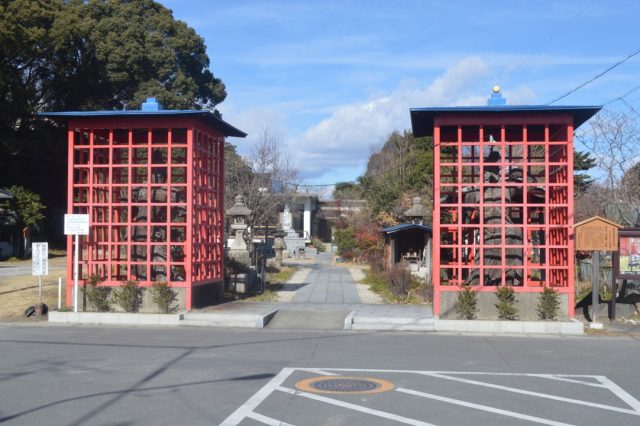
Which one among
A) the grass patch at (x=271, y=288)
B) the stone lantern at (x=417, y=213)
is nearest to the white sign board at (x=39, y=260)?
the grass patch at (x=271, y=288)

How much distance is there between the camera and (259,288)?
2477cm

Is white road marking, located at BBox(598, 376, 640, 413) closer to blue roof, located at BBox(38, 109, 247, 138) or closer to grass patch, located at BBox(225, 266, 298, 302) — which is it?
blue roof, located at BBox(38, 109, 247, 138)

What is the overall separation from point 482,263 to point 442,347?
→ 13.0 feet

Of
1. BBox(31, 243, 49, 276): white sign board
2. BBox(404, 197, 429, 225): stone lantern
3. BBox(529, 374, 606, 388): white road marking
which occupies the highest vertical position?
BBox(404, 197, 429, 225): stone lantern

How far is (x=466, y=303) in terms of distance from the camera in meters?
16.9

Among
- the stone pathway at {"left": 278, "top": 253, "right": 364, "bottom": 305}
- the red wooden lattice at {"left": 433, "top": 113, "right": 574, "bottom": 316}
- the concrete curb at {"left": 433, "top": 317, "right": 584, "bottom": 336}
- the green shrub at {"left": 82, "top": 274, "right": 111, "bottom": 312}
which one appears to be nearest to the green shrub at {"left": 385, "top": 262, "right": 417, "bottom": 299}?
the stone pathway at {"left": 278, "top": 253, "right": 364, "bottom": 305}

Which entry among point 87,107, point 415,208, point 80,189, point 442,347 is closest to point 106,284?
point 80,189

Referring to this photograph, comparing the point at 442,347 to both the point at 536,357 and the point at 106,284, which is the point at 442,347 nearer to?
the point at 536,357

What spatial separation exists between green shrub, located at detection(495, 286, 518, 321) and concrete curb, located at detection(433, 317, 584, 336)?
1.53 ft

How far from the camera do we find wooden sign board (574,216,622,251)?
16562mm

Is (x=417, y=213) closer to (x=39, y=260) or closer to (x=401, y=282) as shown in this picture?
(x=401, y=282)

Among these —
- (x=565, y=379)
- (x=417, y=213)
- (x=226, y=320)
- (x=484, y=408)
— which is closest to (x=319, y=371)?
(x=484, y=408)

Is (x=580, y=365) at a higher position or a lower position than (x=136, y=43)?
lower

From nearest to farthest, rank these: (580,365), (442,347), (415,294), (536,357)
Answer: (580,365) < (536,357) < (442,347) < (415,294)
